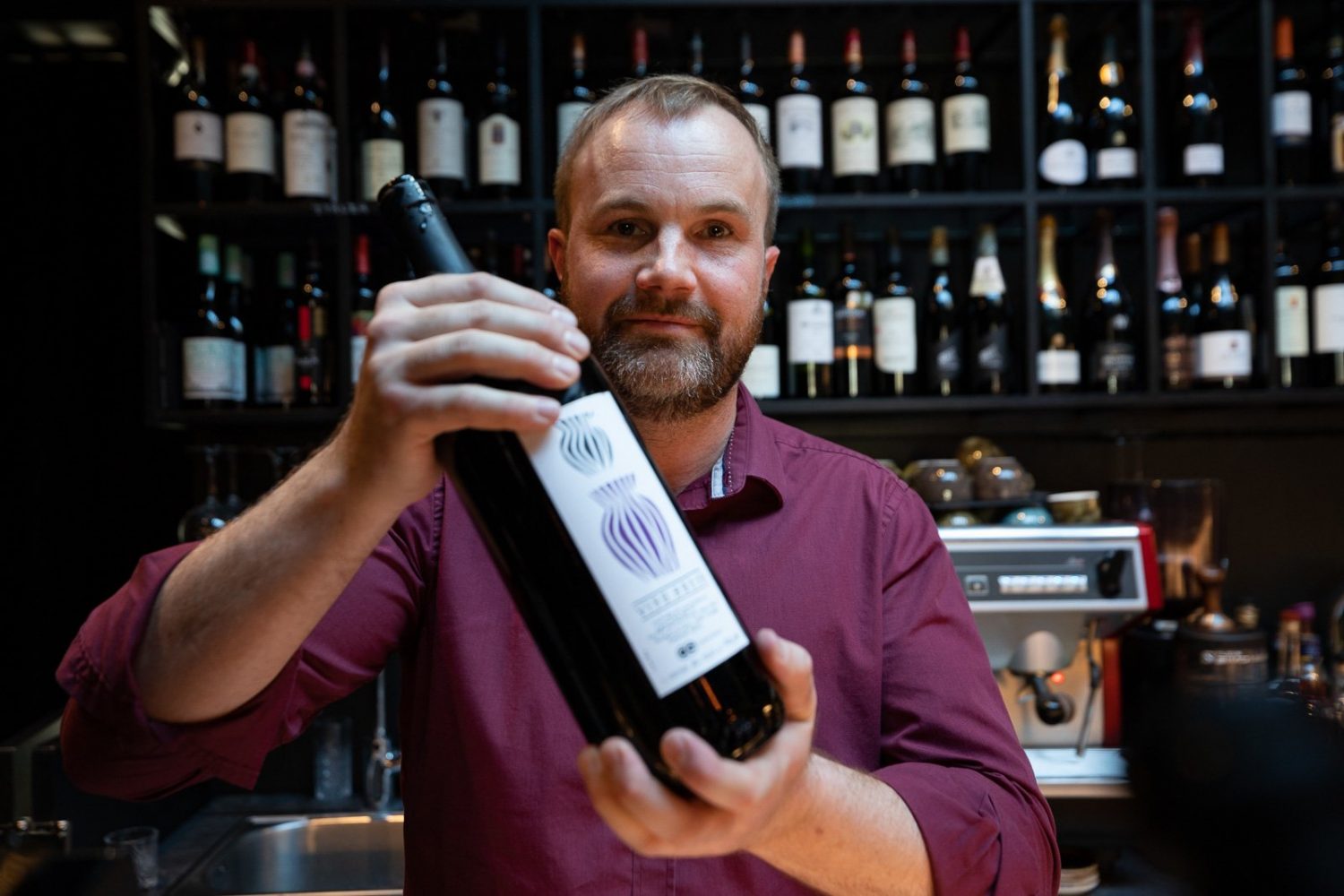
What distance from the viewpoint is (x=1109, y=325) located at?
6.84ft

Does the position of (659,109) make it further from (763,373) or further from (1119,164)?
(1119,164)

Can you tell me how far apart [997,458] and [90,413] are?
1646mm

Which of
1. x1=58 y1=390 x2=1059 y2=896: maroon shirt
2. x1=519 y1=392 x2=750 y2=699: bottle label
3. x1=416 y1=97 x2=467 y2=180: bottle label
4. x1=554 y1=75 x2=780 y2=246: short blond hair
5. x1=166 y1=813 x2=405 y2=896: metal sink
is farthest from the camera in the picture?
x1=416 y1=97 x2=467 y2=180: bottle label

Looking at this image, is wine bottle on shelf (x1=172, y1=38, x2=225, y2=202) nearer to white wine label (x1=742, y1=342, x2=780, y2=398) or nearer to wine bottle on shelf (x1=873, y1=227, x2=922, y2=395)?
white wine label (x1=742, y1=342, x2=780, y2=398)

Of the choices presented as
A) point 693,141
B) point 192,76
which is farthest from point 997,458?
point 192,76

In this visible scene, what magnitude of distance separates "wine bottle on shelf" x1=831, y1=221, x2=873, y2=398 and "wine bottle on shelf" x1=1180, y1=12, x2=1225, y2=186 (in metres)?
0.65

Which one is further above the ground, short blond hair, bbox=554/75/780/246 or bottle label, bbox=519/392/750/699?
short blond hair, bbox=554/75/780/246

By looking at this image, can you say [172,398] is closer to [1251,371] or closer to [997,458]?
[997,458]

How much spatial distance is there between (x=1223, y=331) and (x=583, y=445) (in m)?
1.90

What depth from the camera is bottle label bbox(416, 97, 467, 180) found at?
6.19 feet

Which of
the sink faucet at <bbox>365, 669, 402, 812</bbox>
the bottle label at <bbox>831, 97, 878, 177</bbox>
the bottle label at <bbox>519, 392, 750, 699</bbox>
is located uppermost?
the bottle label at <bbox>831, 97, 878, 177</bbox>

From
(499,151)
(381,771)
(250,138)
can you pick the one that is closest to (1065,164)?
(499,151)

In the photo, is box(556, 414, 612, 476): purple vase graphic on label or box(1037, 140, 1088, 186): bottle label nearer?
box(556, 414, 612, 476): purple vase graphic on label

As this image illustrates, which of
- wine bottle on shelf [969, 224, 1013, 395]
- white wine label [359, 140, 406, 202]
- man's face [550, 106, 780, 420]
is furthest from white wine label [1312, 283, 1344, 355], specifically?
white wine label [359, 140, 406, 202]
